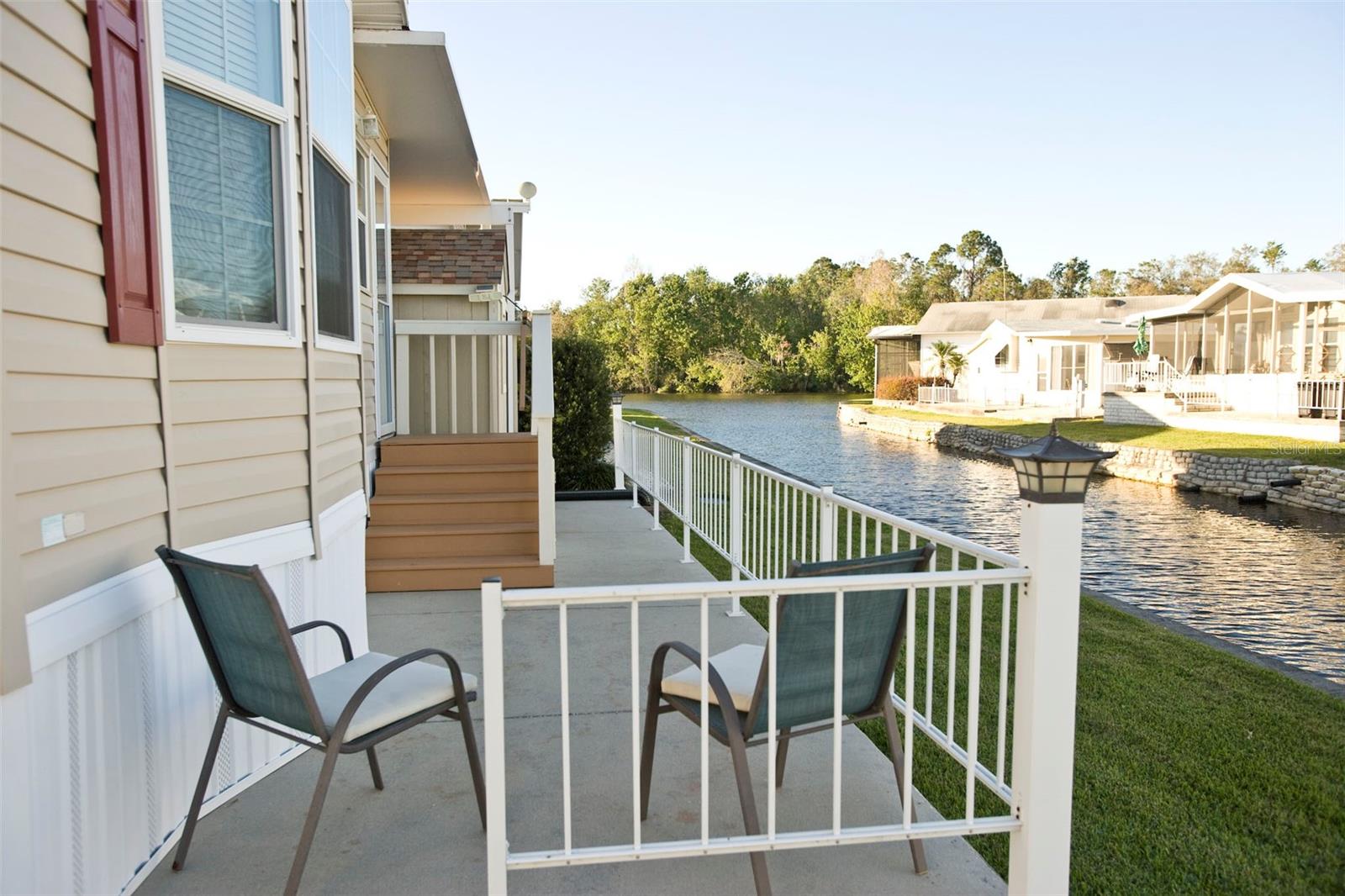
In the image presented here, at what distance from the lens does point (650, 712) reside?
278cm

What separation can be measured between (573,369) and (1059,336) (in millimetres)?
23789

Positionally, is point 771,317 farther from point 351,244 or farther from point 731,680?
point 731,680

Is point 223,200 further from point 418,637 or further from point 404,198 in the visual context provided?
point 404,198

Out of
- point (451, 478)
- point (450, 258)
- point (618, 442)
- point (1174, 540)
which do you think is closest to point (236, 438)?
point (451, 478)

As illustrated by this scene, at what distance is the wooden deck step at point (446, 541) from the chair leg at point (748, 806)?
4.25 metres

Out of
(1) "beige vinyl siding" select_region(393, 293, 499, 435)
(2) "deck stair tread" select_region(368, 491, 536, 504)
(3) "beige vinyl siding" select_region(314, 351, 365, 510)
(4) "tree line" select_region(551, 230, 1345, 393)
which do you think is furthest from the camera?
(4) "tree line" select_region(551, 230, 1345, 393)

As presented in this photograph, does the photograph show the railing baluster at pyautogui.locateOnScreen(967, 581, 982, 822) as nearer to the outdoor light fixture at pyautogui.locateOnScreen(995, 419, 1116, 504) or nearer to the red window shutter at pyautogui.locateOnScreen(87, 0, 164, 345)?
the outdoor light fixture at pyautogui.locateOnScreen(995, 419, 1116, 504)

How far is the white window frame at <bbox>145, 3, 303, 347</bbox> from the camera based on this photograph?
8.60 ft

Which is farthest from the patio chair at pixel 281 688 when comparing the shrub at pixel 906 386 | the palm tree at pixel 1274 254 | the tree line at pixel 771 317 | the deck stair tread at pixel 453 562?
the palm tree at pixel 1274 254

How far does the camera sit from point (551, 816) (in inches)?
115

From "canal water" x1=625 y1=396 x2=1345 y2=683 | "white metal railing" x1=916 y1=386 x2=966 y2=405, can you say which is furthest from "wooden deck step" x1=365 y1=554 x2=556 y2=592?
"white metal railing" x1=916 y1=386 x2=966 y2=405

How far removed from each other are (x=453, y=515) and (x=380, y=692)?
4.16 meters

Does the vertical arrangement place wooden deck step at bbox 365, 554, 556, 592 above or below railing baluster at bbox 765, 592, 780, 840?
below

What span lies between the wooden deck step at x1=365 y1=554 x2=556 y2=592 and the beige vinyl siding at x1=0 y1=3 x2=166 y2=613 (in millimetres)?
3729
